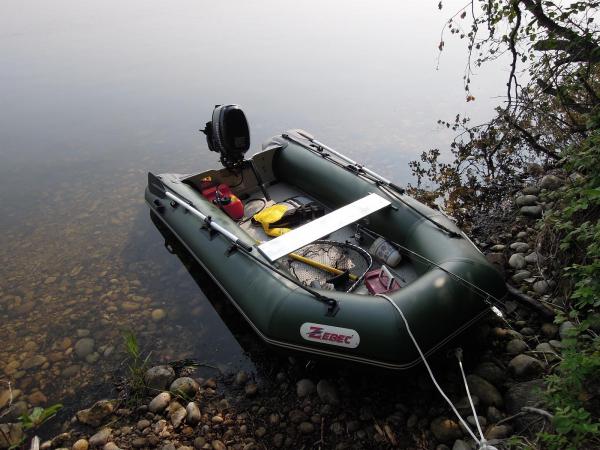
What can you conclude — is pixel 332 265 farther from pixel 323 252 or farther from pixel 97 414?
pixel 97 414

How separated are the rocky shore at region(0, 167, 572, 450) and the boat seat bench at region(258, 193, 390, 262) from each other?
2.86 ft

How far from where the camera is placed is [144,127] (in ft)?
27.9

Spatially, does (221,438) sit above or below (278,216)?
below

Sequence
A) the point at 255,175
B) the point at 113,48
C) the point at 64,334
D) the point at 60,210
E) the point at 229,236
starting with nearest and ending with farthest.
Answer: the point at 229,236, the point at 64,334, the point at 255,175, the point at 60,210, the point at 113,48

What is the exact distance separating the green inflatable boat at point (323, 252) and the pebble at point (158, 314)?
69 centimetres

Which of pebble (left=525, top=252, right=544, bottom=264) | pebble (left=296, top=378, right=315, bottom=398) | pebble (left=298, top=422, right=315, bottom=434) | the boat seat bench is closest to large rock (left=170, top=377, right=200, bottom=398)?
pebble (left=296, top=378, right=315, bottom=398)

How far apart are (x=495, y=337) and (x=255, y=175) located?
297cm

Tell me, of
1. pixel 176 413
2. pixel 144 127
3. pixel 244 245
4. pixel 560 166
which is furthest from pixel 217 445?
pixel 144 127

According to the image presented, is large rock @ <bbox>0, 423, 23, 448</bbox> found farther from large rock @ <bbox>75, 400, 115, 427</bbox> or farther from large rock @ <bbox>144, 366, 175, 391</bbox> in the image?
large rock @ <bbox>144, 366, 175, 391</bbox>

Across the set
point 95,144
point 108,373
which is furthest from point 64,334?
point 95,144

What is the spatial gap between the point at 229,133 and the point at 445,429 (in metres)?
3.26

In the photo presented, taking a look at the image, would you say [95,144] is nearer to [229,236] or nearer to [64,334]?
[64,334]

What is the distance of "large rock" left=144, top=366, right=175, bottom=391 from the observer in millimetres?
3496

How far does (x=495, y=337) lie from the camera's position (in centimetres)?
330
